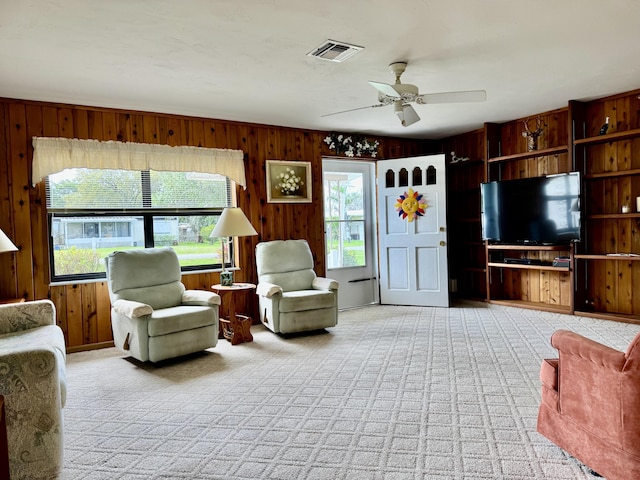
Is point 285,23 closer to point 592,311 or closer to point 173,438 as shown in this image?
point 173,438

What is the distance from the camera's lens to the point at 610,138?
4551mm

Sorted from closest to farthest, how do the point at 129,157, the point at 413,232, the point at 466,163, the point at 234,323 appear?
the point at 234,323
the point at 129,157
the point at 413,232
the point at 466,163

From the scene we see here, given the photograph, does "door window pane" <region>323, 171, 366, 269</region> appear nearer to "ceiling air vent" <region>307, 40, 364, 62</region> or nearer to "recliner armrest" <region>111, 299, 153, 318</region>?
"ceiling air vent" <region>307, 40, 364, 62</region>

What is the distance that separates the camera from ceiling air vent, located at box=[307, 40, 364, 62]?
2.98m

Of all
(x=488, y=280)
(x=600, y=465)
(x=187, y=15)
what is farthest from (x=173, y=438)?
(x=488, y=280)

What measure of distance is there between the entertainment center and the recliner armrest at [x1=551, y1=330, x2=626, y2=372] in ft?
10.2

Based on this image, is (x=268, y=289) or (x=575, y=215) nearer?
(x=268, y=289)

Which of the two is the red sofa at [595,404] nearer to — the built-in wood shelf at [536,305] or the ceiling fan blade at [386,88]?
the ceiling fan blade at [386,88]

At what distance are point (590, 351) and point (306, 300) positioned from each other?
9.64ft

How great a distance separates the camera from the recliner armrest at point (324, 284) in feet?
15.5

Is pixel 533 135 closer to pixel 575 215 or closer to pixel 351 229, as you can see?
pixel 575 215

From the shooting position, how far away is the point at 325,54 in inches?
124

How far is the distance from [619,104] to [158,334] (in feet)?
16.6

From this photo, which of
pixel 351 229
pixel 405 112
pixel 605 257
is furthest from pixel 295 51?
pixel 605 257
